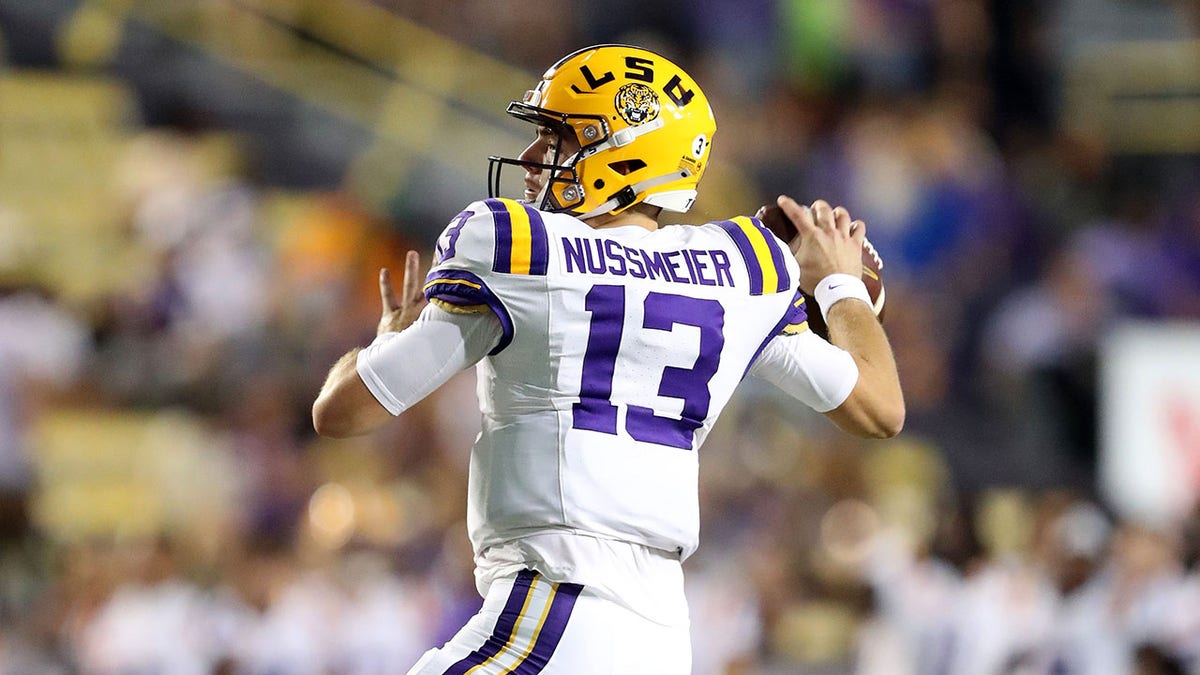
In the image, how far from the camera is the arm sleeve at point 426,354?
3398mm

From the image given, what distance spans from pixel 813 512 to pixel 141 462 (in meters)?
3.85

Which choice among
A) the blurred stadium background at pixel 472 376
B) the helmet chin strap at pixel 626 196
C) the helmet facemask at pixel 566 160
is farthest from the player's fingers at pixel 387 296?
the blurred stadium background at pixel 472 376

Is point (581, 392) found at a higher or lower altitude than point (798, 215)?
lower

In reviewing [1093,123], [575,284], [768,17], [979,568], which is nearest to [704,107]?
[575,284]

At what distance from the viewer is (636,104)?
12.3 feet

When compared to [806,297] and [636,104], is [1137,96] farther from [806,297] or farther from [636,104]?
[636,104]

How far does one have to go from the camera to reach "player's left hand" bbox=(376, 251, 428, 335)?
12.5 ft

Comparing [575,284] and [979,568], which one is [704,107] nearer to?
[575,284]

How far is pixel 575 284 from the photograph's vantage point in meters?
3.39

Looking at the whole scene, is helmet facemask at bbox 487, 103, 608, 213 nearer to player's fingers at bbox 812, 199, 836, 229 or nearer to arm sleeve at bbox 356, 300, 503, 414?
arm sleeve at bbox 356, 300, 503, 414

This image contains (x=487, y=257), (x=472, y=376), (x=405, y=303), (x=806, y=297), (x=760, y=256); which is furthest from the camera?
(x=472, y=376)

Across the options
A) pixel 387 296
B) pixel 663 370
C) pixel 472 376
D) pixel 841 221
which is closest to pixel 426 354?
pixel 663 370

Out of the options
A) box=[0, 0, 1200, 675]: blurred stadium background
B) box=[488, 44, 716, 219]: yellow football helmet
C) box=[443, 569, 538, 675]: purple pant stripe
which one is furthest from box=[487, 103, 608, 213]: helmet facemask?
box=[0, 0, 1200, 675]: blurred stadium background

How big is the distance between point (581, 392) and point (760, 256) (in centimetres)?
50
